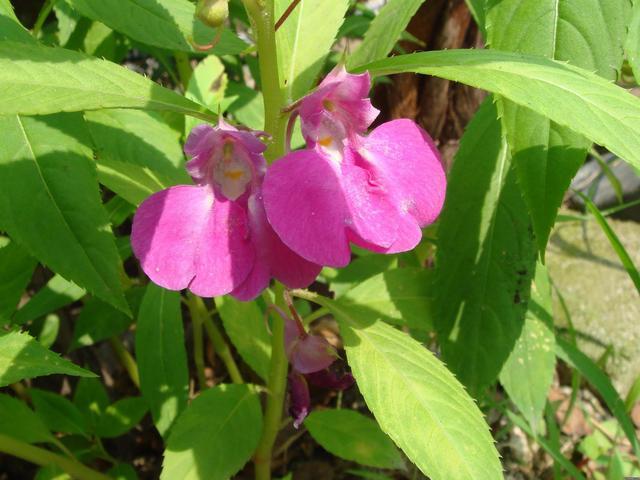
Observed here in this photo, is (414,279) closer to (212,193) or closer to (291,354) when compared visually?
(291,354)

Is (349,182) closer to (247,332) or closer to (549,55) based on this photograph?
(549,55)

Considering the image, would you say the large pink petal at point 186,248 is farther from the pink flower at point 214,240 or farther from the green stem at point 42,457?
the green stem at point 42,457

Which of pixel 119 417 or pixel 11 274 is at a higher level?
pixel 11 274

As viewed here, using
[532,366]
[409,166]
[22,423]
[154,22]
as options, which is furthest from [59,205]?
[532,366]

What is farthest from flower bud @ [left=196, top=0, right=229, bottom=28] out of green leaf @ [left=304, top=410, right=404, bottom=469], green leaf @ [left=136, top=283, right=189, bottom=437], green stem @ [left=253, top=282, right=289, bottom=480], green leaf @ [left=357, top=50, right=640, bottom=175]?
green leaf @ [left=304, top=410, right=404, bottom=469]

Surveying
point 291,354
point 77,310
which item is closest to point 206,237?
point 291,354

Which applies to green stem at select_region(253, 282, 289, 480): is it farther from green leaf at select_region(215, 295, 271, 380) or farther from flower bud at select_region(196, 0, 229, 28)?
flower bud at select_region(196, 0, 229, 28)
